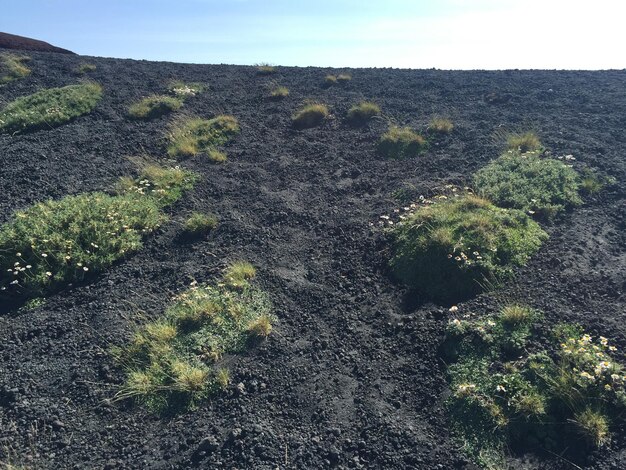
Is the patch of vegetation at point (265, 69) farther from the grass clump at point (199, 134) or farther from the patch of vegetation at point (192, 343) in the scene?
the patch of vegetation at point (192, 343)

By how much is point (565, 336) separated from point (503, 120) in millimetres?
7906

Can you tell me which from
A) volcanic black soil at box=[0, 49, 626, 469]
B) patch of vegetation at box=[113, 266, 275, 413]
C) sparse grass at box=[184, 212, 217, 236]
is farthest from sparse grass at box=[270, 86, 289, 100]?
patch of vegetation at box=[113, 266, 275, 413]

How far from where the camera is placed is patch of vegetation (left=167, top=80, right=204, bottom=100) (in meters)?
14.9

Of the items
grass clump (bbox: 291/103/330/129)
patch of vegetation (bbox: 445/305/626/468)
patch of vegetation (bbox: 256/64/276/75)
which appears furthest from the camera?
patch of vegetation (bbox: 256/64/276/75)

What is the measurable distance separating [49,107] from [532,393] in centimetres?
1359

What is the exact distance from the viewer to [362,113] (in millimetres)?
12984

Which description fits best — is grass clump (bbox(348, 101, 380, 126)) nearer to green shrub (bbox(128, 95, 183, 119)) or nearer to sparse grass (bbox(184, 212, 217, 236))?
green shrub (bbox(128, 95, 183, 119))

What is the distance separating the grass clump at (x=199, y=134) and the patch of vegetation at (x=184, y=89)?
6.85 ft

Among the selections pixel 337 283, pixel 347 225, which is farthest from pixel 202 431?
pixel 347 225

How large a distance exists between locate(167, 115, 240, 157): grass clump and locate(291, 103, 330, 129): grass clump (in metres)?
1.66

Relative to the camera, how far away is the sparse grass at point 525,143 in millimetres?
10039

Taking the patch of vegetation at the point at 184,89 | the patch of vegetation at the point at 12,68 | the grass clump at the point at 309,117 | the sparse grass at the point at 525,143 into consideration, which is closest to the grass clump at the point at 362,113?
the grass clump at the point at 309,117

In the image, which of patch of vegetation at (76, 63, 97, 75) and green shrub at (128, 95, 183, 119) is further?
patch of vegetation at (76, 63, 97, 75)

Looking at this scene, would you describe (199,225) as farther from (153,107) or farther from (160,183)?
(153,107)
